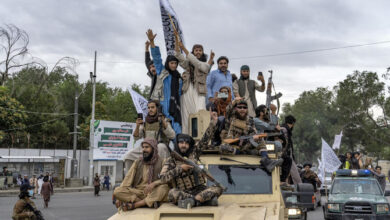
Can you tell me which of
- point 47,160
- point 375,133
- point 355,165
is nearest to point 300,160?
point 375,133

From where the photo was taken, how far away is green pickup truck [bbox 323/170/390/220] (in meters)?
11.5

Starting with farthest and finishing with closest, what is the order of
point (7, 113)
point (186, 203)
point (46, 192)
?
point (7, 113), point (46, 192), point (186, 203)

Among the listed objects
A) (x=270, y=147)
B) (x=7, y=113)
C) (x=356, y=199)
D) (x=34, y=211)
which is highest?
(x=7, y=113)

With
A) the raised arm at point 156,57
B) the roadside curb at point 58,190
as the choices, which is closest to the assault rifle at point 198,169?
the raised arm at point 156,57

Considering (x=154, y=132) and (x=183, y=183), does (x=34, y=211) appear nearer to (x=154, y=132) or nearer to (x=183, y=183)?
(x=154, y=132)

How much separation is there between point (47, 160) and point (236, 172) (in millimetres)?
30210

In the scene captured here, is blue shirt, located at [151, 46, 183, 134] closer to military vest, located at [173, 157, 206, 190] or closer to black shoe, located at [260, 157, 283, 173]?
black shoe, located at [260, 157, 283, 173]

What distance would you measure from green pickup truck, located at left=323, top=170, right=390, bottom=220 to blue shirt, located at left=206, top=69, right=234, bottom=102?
4800 millimetres

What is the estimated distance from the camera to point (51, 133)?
148 ft

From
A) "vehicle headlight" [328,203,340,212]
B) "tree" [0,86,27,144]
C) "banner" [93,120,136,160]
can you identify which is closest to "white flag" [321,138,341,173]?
"vehicle headlight" [328,203,340,212]

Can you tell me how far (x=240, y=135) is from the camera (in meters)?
6.75

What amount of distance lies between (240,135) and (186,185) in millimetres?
1941

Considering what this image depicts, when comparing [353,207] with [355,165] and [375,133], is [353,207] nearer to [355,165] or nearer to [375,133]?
[355,165]

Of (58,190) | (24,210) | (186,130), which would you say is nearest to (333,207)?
(186,130)
